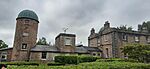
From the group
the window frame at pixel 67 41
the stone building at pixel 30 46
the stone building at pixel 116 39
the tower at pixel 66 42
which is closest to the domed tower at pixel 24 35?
the stone building at pixel 30 46

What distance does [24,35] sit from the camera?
119 ft

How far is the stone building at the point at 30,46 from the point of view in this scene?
35.2 metres

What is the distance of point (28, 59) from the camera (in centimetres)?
3522

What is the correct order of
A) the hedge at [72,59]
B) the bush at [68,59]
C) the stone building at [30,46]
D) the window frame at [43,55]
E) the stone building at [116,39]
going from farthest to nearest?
the stone building at [116,39] < the window frame at [43,55] < the stone building at [30,46] < the bush at [68,59] < the hedge at [72,59]

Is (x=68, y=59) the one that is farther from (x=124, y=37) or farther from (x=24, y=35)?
(x=124, y=37)

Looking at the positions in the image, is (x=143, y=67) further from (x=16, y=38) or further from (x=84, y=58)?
(x=16, y=38)

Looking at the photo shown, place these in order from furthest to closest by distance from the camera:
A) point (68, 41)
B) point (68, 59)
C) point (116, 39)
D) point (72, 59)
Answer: point (116, 39)
point (68, 41)
point (68, 59)
point (72, 59)

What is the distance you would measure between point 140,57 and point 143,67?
38.7 feet

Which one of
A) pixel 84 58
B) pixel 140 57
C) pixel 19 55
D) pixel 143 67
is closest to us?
Result: pixel 143 67

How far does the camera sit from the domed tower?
3531 centimetres

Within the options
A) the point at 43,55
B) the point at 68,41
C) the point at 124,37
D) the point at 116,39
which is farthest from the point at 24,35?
the point at 124,37

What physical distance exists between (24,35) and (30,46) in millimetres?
2885

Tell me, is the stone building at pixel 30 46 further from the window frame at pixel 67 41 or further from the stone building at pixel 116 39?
the stone building at pixel 116 39

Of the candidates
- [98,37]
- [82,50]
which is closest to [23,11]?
[82,50]
